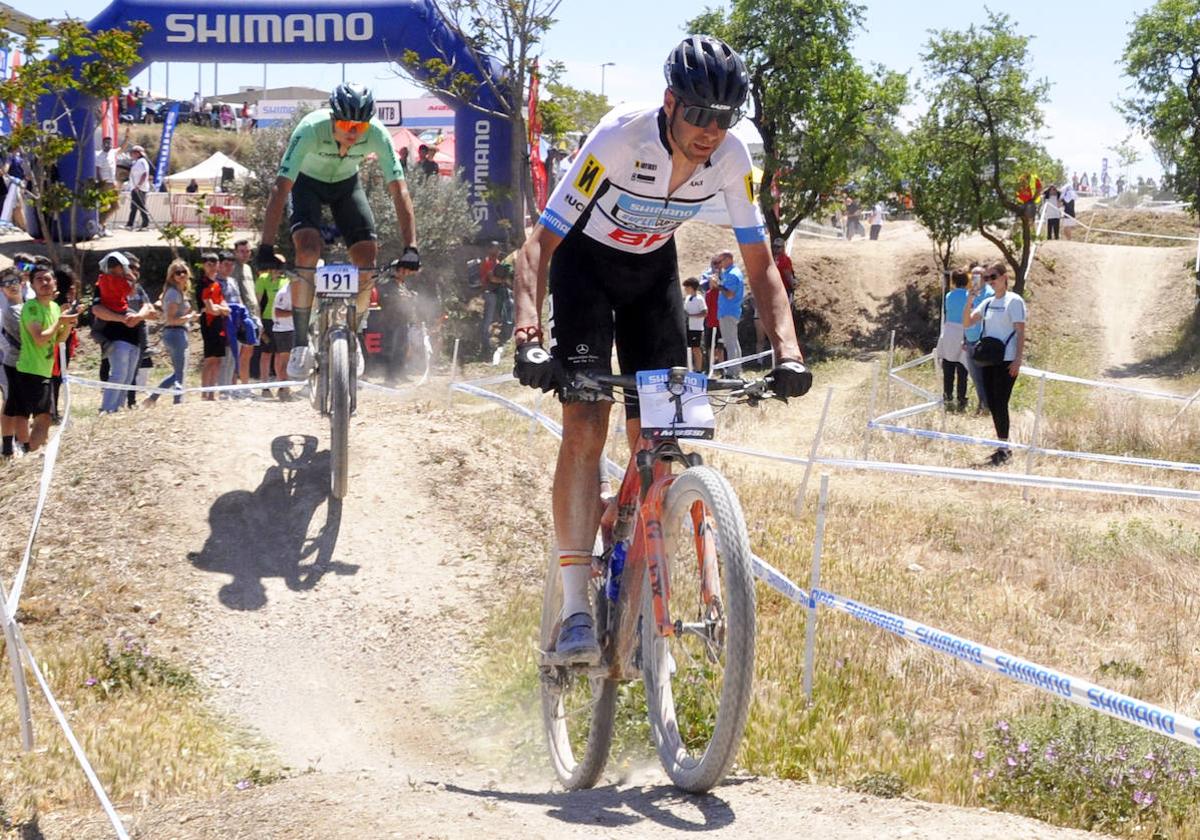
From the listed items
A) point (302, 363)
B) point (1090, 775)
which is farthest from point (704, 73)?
point (302, 363)

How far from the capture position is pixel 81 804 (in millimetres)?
5137

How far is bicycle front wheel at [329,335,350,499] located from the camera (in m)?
8.16

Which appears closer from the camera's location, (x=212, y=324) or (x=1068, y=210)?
(x=212, y=324)

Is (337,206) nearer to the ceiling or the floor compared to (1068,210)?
nearer to the floor

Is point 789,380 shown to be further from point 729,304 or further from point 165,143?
point 165,143

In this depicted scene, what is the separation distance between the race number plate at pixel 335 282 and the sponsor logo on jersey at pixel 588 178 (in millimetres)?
4004

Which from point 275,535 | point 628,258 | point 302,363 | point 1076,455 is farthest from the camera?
point 1076,455

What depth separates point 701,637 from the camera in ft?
14.3

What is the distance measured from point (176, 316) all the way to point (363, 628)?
24.7 ft

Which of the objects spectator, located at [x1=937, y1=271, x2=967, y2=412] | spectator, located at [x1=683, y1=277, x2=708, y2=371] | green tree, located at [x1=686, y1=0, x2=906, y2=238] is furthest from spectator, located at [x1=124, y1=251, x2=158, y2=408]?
green tree, located at [x1=686, y1=0, x2=906, y2=238]

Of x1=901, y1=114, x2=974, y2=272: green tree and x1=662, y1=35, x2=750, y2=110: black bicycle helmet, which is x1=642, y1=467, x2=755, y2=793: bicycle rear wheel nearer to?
x1=662, y1=35, x2=750, y2=110: black bicycle helmet

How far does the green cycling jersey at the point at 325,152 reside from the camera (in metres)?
8.39

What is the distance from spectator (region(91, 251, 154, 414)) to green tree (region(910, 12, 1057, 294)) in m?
17.7

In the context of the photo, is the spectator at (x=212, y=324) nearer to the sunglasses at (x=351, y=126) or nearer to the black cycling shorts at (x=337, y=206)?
the black cycling shorts at (x=337, y=206)
